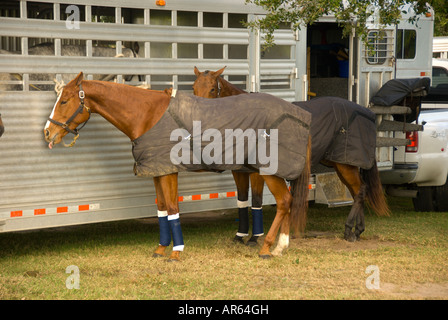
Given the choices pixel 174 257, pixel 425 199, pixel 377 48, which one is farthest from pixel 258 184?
pixel 425 199

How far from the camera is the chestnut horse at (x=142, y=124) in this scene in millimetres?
6477

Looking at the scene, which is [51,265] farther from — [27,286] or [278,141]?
[278,141]

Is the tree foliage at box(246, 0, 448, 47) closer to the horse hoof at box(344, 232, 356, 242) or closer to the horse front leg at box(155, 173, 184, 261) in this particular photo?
the horse front leg at box(155, 173, 184, 261)

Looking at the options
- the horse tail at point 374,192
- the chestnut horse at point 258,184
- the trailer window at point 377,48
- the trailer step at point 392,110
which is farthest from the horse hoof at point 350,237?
the trailer window at point 377,48

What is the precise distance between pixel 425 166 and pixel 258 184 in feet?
10.1

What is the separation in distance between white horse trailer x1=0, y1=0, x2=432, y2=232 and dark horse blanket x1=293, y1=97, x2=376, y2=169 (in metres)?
0.75

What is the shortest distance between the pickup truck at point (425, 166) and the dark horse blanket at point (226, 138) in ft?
9.83

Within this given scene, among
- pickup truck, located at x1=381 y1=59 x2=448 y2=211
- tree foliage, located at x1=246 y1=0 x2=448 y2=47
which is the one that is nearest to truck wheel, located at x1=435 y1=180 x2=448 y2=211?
pickup truck, located at x1=381 y1=59 x2=448 y2=211

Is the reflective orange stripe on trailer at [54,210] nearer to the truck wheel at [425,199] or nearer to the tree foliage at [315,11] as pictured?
the tree foliage at [315,11]

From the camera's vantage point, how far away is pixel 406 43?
33.0 feet

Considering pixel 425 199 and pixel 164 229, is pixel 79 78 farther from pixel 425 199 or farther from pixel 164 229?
pixel 425 199

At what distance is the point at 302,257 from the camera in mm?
7051
